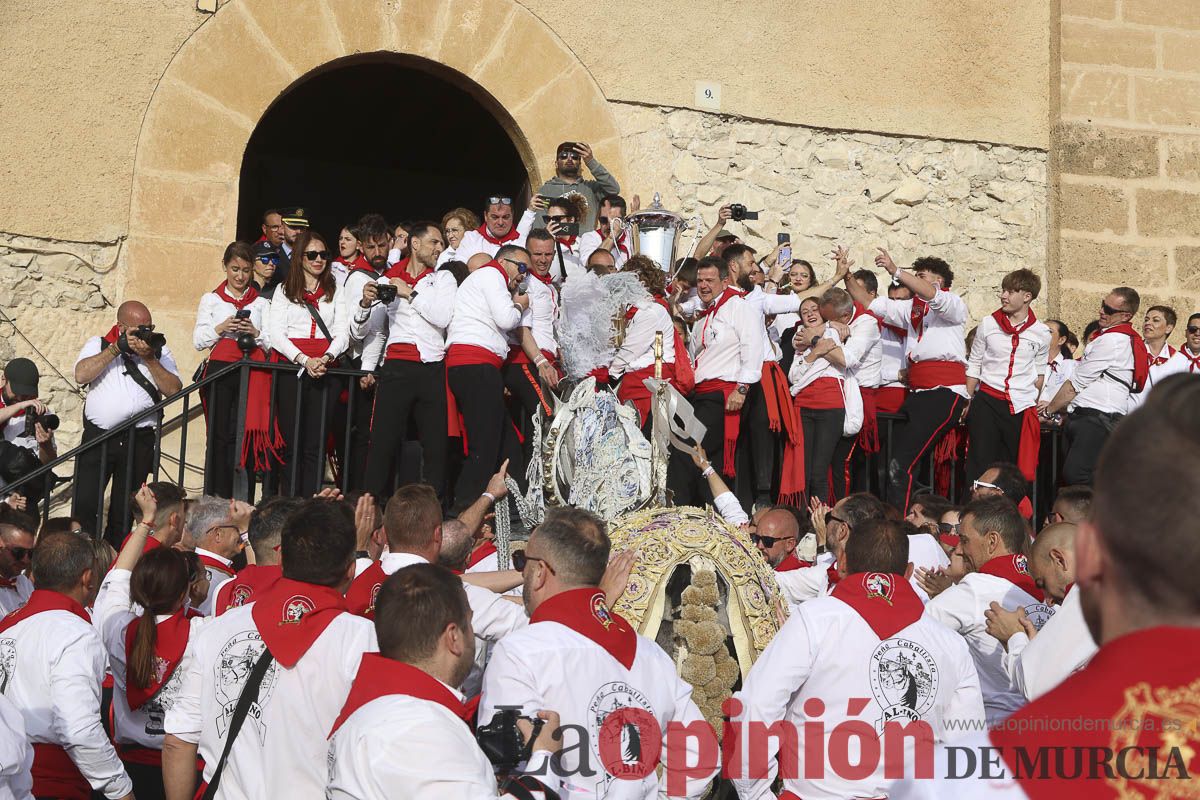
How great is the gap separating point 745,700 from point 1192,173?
10.2 metres

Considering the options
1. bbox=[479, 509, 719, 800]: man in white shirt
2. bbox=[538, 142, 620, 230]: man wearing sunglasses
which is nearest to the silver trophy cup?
bbox=[538, 142, 620, 230]: man wearing sunglasses

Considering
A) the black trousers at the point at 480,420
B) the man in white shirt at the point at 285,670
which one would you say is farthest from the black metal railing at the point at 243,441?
the man in white shirt at the point at 285,670

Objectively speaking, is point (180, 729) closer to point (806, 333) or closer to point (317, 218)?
point (806, 333)

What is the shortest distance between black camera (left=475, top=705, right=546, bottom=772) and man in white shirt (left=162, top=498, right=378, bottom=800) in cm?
66

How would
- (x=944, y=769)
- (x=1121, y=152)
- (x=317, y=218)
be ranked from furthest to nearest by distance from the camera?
1. (x=317, y=218)
2. (x=1121, y=152)
3. (x=944, y=769)

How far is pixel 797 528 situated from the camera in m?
7.24

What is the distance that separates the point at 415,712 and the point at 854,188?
9900mm

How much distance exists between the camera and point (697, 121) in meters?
11.9

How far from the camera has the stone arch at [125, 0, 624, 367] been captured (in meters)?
10.3

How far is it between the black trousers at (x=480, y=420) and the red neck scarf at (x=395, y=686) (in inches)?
183

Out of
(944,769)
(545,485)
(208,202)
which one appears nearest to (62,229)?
(208,202)

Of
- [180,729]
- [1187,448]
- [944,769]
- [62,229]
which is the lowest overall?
[180,729]

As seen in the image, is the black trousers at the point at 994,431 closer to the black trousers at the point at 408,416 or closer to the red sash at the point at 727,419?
the red sash at the point at 727,419

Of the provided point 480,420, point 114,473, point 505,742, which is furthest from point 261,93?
point 505,742
